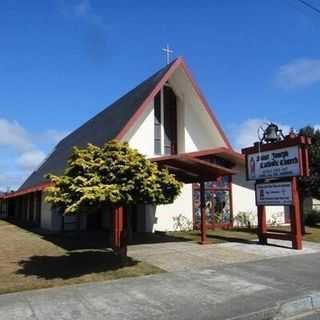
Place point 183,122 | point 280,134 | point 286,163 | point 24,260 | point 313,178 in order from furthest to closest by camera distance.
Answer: point 183,122
point 313,178
point 280,134
point 286,163
point 24,260

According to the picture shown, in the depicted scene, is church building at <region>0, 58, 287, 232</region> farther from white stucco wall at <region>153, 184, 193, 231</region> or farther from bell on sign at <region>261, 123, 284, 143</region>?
bell on sign at <region>261, 123, 284, 143</region>

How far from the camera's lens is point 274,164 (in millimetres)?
15641

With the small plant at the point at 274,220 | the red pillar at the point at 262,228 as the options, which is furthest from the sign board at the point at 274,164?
the small plant at the point at 274,220

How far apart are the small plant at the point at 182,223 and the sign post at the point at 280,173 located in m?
5.71

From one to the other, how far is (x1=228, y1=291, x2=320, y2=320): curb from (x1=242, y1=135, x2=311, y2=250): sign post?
7134 millimetres

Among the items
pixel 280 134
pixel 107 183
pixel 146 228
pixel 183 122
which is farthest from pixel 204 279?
pixel 183 122

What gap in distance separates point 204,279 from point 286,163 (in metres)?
6.97

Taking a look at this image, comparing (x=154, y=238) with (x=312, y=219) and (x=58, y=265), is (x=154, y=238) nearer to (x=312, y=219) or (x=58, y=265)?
→ (x=58, y=265)

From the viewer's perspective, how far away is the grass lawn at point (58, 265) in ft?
31.0

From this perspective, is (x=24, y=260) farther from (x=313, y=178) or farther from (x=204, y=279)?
(x=313, y=178)

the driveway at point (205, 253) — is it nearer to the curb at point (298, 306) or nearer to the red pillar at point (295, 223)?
the red pillar at point (295, 223)

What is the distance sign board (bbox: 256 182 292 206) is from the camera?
15.1 metres

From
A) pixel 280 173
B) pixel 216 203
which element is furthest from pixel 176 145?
pixel 280 173

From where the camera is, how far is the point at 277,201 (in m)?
15.5
